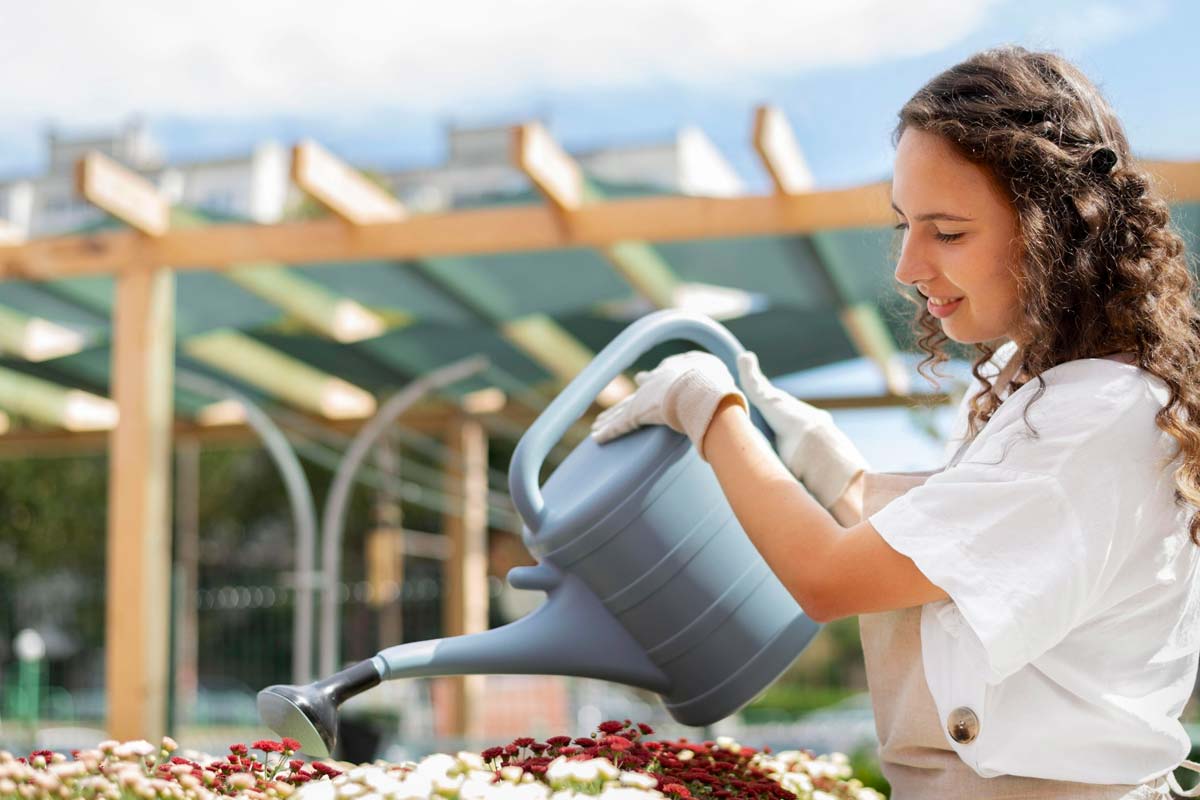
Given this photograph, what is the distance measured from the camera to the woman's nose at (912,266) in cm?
133

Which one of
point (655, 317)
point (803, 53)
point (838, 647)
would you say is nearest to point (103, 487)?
point (838, 647)

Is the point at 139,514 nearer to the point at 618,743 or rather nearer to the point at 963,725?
the point at 618,743

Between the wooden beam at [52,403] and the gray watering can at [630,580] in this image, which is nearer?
the gray watering can at [630,580]

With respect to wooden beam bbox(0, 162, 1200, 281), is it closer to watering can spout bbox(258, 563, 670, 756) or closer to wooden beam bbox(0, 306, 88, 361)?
wooden beam bbox(0, 306, 88, 361)

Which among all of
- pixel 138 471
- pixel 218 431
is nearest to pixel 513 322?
pixel 138 471

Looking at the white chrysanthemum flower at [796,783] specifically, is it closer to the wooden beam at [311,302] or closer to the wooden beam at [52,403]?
the wooden beam at [311,302]

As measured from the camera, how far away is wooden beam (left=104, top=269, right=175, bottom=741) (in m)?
4.70

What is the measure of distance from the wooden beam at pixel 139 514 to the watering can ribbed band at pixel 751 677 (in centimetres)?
346

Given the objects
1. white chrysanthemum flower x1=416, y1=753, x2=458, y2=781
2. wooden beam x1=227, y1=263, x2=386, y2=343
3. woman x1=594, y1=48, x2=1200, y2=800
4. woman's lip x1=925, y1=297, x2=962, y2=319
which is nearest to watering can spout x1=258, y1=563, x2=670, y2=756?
white chrysanthemum flower x1=416, y1=753, x2=458, y2=781

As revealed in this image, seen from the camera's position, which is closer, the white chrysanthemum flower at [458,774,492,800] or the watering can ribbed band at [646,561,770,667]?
the white chrysanthemum flower at [458,774,492,800]

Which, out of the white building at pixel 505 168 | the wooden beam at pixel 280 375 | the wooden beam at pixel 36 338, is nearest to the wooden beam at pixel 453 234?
the wooden beam at pixel 280 375

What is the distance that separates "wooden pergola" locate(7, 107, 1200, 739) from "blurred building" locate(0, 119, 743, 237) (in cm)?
3051

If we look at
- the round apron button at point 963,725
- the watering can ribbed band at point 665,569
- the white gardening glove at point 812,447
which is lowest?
the round apron button at point 963,725

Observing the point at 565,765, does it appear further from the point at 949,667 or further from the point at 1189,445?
the point at 1189,445
